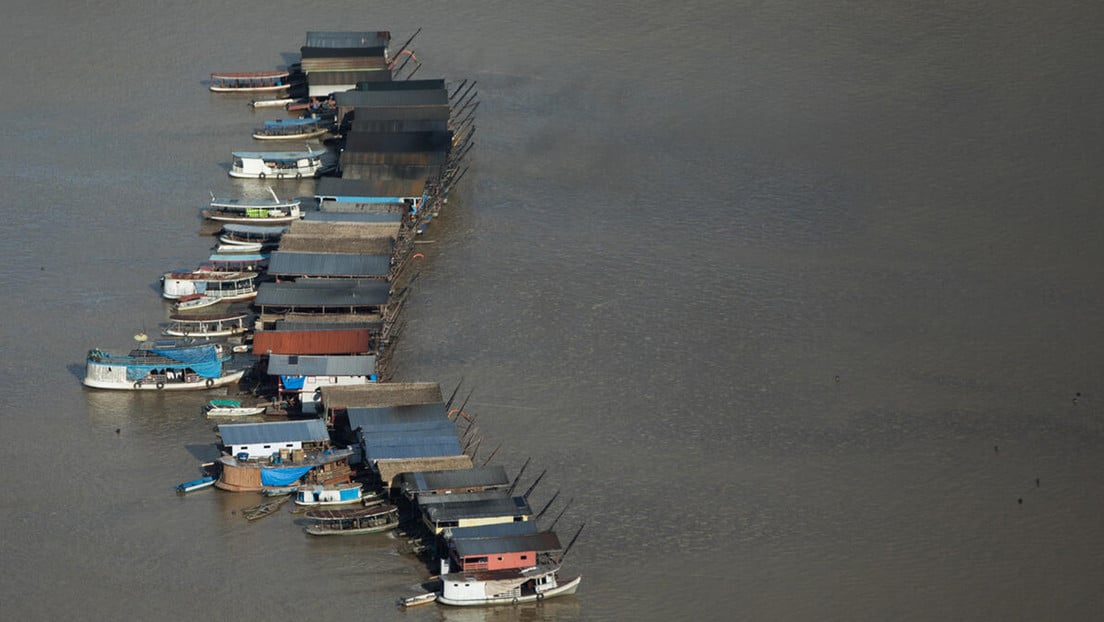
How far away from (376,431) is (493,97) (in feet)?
62.7

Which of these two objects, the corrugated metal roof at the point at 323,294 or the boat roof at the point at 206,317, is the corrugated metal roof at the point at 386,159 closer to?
the corrugated metal roof at the point at 323,294

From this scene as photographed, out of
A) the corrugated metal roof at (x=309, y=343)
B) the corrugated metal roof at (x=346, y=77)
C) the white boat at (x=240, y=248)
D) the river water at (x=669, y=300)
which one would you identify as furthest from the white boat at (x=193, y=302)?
the corrugated metal roof at (x=346, y=77)

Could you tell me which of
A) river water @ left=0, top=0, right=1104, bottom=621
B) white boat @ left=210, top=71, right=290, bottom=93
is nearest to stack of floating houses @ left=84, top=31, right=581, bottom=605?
river water @ left=0, top=0, right=1104, bottom=621

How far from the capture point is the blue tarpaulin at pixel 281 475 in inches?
1270

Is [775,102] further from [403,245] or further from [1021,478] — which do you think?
[1021,478]

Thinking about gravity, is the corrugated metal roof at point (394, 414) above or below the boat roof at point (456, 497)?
above

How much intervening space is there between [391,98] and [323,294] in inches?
460

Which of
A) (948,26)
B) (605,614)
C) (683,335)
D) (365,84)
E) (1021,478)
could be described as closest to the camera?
(605,614)

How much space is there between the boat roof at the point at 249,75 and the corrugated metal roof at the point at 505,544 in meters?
24.6

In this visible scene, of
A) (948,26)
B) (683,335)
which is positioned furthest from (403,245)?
(948,26)

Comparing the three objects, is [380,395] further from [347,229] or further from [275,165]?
[275,165]

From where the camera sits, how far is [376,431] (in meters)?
33.3

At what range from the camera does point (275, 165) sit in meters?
46.7

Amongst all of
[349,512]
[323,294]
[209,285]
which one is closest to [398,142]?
[209,285]
